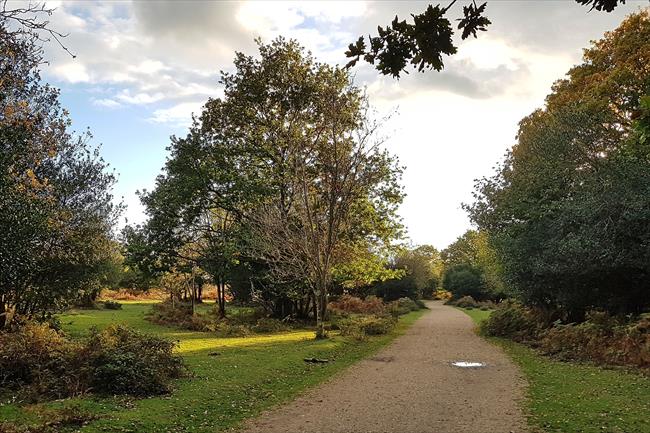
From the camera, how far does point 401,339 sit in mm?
23859

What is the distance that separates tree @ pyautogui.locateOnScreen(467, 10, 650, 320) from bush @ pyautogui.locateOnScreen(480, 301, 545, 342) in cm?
105

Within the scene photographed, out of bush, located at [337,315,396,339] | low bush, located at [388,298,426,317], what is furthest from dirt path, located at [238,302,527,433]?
low bush, located at [388,298,426,317]

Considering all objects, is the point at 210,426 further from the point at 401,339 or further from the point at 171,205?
the point at 171,205

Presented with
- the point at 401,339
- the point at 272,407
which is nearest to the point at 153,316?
the point at 401,339

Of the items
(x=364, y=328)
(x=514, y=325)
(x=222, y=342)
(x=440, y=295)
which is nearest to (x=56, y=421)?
(x=222, y=342)

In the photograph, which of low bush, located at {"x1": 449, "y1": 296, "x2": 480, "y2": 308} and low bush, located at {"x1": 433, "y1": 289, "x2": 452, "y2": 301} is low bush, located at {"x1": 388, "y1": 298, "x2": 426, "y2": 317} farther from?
low bush, located at {"x1": 433, "y1": 289, "x2": 452, "y2": 301}

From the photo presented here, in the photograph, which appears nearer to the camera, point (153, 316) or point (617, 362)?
point (617, 362)

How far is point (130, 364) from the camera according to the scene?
10.8 meters

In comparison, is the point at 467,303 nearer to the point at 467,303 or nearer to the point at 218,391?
the point at 467,303

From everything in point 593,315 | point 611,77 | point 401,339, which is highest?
point 611,77

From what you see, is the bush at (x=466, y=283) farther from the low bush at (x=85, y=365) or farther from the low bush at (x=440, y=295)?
the low bush at (x=85, y=365)

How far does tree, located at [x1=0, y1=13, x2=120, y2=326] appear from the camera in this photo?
32.6 ft

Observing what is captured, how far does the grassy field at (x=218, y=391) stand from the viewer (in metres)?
8.18

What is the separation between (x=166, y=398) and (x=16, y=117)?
22.9 ft
